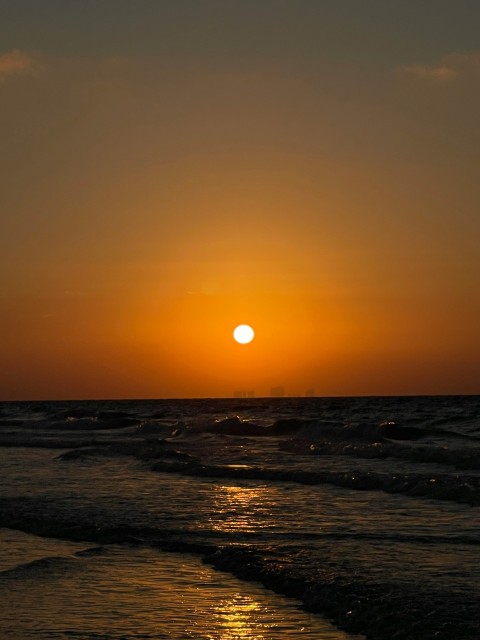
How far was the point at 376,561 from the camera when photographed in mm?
12141

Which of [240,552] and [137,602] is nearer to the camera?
[137,602]

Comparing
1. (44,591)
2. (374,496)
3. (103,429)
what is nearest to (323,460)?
(374,496)

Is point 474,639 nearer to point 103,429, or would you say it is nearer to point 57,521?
point 57,521

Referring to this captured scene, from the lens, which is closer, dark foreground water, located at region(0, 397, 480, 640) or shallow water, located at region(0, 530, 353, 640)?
shallow water, located at region(0, 530, 353, 640)

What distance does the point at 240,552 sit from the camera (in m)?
13.0

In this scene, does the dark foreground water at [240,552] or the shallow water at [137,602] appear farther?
the dark foreground water at [240,552]

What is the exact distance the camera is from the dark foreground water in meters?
9.45

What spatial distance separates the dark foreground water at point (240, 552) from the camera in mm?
9453

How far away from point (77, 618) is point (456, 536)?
7.06 meters

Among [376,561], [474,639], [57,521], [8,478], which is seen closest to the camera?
[474,639]

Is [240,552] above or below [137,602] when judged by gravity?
above

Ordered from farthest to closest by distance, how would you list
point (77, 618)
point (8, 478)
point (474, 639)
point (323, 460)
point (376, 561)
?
point (323, 460) → point (8, 478) → point (376, 561) → point (77, 618) → point (474, 639)

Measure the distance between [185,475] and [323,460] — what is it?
6.05m

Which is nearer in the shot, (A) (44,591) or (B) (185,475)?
(A) (44,591)
